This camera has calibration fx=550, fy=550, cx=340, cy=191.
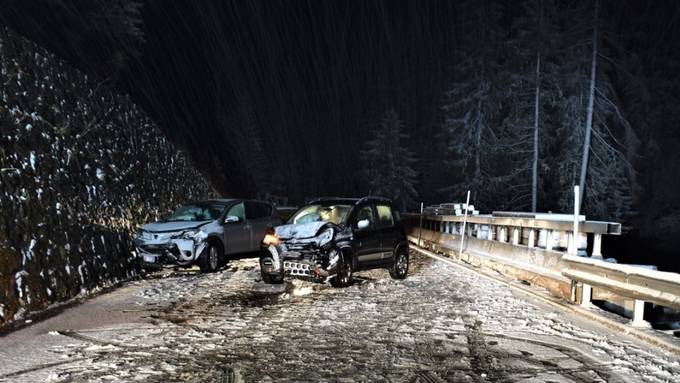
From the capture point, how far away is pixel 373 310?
877 centimetres

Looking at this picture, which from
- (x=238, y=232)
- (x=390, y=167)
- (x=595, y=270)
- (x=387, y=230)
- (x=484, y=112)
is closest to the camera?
(x=595, y=270)

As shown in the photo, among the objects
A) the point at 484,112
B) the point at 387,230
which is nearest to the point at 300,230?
the point at 387,230

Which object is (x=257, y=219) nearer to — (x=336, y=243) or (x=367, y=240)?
(x=367, y=240)

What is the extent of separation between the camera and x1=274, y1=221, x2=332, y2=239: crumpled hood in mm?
10883

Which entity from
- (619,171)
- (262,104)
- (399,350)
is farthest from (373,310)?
(262,104)

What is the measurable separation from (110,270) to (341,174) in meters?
98.0

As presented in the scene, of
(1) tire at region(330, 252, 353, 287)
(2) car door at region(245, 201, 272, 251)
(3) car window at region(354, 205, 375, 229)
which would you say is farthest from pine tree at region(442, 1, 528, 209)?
(1) tire at region(330, 252, 353, 287)

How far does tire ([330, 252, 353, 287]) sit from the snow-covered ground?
411mm

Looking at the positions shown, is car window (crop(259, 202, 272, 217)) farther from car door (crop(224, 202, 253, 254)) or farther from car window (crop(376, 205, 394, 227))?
car window (crop(376, 205, 394, 227))

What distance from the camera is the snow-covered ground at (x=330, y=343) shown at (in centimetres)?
540

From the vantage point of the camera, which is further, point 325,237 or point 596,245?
point 325,237

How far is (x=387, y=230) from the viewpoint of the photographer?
1258cm

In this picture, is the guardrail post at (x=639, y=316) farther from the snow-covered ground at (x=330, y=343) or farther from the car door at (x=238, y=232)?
the car door at (x=238, y=232)

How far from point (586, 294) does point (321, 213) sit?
18.2 feet
